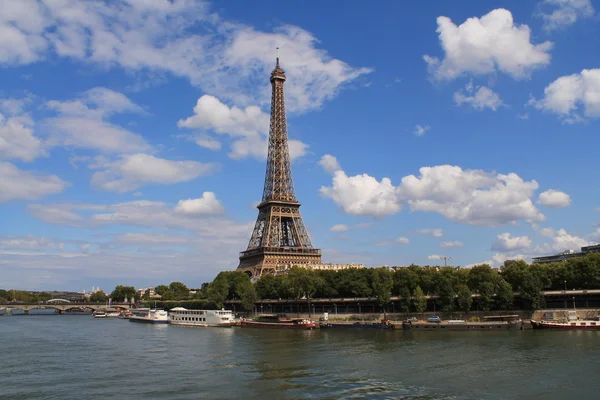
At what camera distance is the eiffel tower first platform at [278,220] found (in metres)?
134

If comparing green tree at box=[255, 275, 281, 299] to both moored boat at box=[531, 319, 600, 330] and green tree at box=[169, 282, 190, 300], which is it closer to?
moored boat at box=[531, 319, 600, 330]

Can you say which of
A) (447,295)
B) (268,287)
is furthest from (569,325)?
(268,287)

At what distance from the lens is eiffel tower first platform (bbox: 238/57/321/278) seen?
13450cm

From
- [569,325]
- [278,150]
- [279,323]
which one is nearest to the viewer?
[569,325]

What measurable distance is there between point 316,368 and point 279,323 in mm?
46479

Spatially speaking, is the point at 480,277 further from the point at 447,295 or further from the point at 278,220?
the point at 278,220

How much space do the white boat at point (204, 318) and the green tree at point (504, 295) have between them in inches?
1744

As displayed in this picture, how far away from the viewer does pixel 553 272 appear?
88938 mm

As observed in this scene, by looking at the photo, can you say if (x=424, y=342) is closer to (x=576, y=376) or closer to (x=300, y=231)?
(x=576, y=376)

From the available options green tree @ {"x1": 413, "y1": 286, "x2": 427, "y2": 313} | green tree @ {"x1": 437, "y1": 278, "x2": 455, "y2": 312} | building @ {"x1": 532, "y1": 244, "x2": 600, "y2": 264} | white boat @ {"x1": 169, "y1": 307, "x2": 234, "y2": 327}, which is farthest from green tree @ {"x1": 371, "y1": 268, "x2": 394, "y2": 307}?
building @ {"x1": 532, "y1": 244, "x2": 600, "y2": 264}

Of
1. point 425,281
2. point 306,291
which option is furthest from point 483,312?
point 306,291

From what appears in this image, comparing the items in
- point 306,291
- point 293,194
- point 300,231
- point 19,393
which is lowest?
point 19,393

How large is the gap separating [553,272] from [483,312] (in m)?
14.9

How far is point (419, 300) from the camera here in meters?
88.0
